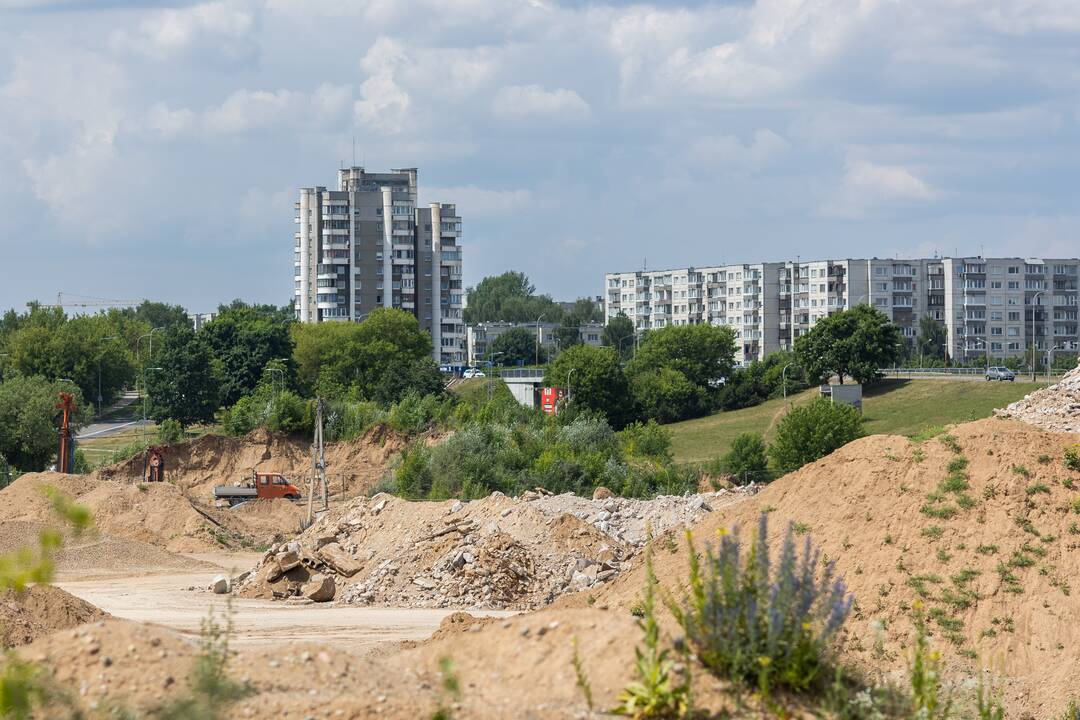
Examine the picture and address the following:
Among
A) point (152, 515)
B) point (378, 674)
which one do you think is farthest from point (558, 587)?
point (152, 515)

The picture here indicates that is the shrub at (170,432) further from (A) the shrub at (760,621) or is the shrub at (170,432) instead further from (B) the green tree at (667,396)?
(A) the shrub at (760,621)

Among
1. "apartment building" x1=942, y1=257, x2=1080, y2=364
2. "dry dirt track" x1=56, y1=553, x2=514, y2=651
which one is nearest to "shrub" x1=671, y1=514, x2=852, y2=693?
"dry dirt track" x1=56, y1=553, x2=514, y2=651

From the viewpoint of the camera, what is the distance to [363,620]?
27500 millimetres

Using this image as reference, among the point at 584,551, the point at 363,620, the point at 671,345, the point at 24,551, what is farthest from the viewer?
the point at 671,345

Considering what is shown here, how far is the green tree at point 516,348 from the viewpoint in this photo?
163125 millimetres

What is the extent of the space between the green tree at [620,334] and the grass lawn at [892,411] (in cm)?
7165

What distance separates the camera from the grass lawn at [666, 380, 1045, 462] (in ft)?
281

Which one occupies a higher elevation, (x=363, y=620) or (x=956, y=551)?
(x=956, y=551)

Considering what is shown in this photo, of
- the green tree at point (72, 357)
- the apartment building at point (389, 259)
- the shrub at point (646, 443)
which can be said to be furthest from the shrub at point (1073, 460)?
the apartment building at point (389, 259)

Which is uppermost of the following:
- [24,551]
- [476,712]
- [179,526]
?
[24,551]

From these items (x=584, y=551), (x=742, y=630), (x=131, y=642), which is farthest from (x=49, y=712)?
(x=584, y=551)

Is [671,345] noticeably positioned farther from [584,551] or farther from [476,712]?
[476,712]

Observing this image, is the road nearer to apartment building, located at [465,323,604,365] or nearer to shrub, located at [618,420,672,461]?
shrub, located at [618,420,672,461]

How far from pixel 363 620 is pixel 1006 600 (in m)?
13.5
